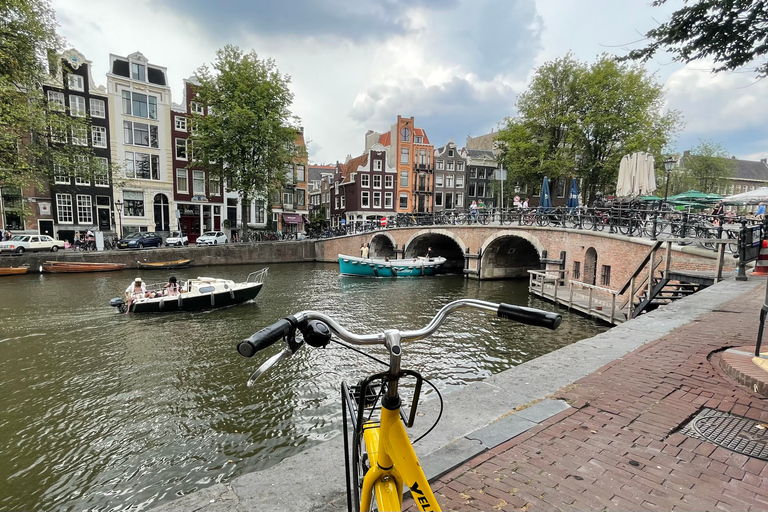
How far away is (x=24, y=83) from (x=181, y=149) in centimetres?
1512

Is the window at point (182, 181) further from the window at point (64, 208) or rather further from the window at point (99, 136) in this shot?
the window at point (64, 208)

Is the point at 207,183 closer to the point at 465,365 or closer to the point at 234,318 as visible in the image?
the point at 234,318

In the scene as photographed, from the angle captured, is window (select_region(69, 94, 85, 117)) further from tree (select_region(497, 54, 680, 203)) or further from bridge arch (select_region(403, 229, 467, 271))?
tree (select_region(497, 54, 680, 203))

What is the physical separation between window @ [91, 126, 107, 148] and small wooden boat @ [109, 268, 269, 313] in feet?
74.4

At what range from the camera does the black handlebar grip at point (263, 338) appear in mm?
1431

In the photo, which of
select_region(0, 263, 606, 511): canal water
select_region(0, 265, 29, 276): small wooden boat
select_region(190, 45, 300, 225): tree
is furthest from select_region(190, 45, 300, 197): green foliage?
select_region(0, 263, 606, 511): canal water

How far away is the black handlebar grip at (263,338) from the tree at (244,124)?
97.0 feet

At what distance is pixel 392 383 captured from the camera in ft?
5.31

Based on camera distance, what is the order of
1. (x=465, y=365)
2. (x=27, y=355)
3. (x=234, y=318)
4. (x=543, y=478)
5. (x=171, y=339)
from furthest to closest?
(x=234, y=318) → (x=171, y=339) → (x=27, y=355) → (x=465, y=365) → (x=543, y=478)

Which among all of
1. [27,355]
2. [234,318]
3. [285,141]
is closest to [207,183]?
[285,141]

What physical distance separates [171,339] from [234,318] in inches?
96.2

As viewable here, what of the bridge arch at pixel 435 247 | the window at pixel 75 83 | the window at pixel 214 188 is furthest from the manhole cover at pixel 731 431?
the window at pixel 75 83

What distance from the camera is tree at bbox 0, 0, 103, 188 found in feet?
50.9

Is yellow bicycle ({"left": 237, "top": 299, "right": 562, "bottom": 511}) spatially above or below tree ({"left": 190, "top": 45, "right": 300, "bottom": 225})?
below
